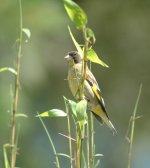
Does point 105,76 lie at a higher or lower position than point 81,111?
lower

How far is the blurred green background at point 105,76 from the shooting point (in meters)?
5.12

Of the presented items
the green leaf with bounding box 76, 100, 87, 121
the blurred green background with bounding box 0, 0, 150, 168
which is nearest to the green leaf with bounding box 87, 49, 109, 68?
the green leaf with bounding box 76, 100, 87, 121

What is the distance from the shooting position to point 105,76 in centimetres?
654

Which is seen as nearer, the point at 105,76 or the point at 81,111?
the point at 81,111

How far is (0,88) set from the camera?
364 cm

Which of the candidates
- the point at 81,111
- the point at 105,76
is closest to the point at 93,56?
the point at 81,111

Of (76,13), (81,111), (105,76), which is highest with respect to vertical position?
(76,13)

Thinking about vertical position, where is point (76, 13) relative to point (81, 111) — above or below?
above

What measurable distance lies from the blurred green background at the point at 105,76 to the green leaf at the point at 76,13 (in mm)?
3438

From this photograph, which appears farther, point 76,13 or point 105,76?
point 105,76

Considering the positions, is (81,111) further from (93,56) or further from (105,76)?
(105,76)

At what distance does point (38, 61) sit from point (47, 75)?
87cm

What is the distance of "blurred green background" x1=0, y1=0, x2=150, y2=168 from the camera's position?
5.12 m

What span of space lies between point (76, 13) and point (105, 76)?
17.5 feet
